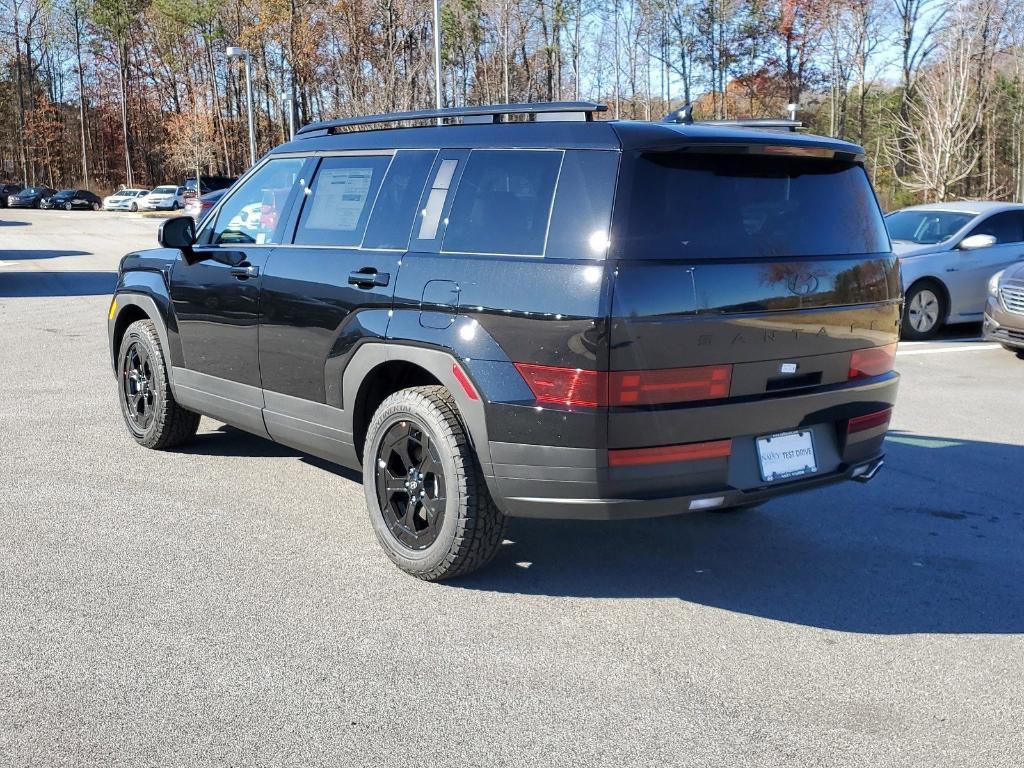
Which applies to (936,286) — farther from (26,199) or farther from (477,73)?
(26,199)

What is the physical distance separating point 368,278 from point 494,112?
90 cm

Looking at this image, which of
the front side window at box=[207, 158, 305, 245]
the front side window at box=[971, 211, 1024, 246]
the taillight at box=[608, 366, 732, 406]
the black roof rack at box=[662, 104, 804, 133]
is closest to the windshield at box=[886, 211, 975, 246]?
the front side window at box=[971, 211, 1024, 246]

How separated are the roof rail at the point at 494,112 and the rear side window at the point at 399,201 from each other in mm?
287

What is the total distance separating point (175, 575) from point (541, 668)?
1.75 metres

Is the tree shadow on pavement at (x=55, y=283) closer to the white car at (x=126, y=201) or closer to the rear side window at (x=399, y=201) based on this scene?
the rear side window at (x=399, y=201)

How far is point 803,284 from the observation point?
13.5 feet

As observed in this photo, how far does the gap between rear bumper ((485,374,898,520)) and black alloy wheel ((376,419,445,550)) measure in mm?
382

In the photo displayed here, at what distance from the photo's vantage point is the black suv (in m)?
3.77

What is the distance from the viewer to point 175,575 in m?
4.43

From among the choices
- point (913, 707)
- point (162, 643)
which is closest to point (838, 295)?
point (913, 707)

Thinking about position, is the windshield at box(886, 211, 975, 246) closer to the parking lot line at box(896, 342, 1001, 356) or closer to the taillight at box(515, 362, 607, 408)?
the parking lot line at box(896, 342, 1001, 356)

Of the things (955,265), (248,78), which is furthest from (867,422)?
(248,78)

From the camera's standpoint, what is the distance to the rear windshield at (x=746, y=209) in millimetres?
3812

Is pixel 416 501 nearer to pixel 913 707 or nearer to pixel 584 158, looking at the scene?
pixel 584 158
